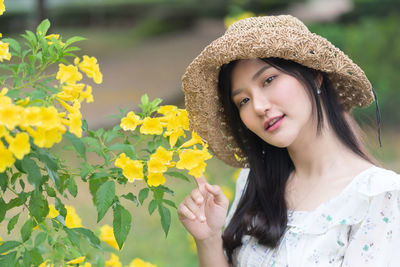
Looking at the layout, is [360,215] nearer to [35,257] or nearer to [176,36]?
[35,257]

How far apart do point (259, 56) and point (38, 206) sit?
745mm

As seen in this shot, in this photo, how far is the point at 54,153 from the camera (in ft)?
4.68

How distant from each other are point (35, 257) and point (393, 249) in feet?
3.17

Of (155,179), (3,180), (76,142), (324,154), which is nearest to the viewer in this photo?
(76,142)

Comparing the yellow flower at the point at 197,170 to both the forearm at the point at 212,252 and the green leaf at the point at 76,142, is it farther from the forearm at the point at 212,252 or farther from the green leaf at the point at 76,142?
the forearm at the point at 212,252

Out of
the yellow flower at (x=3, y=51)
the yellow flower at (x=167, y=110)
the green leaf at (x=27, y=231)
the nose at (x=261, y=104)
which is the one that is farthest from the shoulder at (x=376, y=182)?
the yellow flower at (x=3, y=51)

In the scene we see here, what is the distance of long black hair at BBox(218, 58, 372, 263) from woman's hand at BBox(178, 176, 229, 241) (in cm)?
12

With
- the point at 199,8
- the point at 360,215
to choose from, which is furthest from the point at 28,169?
the point at 199,8

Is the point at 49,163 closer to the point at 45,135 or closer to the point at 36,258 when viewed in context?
the point at 45,135

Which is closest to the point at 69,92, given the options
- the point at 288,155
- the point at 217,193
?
the point at 217,193

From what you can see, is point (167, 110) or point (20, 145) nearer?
point (20, 145)

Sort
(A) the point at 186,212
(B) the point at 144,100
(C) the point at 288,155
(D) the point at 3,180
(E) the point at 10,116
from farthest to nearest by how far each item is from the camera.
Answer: (C) the point at 288,155
(A) the point at 186,212
(B) the point at 144,100
(D) the point at 3,180
(E) the point at 10,116

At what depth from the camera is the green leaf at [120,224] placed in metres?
1.40

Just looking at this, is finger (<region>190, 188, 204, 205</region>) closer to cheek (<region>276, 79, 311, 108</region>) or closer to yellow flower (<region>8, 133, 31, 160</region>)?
cheek (<region>276, 79, 311, 108</region>)
